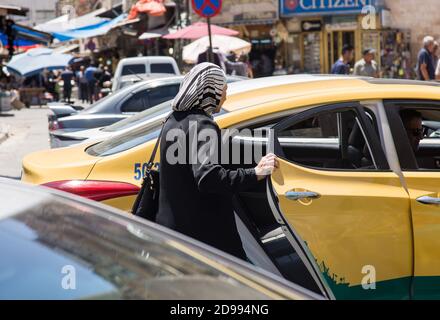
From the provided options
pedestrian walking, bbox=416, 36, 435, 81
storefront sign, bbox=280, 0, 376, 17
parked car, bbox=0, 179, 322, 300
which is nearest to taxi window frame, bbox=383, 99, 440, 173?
parked car, bbox=0, 179, 322, 300

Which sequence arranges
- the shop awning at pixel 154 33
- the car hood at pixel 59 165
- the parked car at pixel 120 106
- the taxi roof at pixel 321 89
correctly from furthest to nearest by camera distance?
the shop awning at pixel 154 33 → the parked car at pixel 120 106 → the car hood at pixel 59 165 → the taxi roof at pixel 321 89

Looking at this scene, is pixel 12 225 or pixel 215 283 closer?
pixel 215 283

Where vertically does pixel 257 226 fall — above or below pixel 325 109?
below

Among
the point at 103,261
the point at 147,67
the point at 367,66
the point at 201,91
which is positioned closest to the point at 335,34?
the point at 147,67

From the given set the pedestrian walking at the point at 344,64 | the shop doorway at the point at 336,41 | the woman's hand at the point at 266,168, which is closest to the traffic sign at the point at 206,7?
the pedestrian walking at the point at 344,64

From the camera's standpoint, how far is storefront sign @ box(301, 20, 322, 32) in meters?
33.0

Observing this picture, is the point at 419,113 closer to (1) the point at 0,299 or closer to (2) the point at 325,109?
(2) the point at 325,109

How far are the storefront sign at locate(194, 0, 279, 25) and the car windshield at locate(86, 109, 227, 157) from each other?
28373mm

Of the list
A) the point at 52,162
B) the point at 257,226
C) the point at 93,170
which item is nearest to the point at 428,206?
the point at 257,226

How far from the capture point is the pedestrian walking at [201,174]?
3951 millimetres

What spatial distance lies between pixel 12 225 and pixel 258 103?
109 inches

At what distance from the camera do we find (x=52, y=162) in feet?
18.1

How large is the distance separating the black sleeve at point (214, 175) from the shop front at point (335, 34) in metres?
28.4

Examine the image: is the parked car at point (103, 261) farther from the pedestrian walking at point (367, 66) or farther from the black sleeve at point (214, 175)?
the pedestrian walking at point (367, 66)
